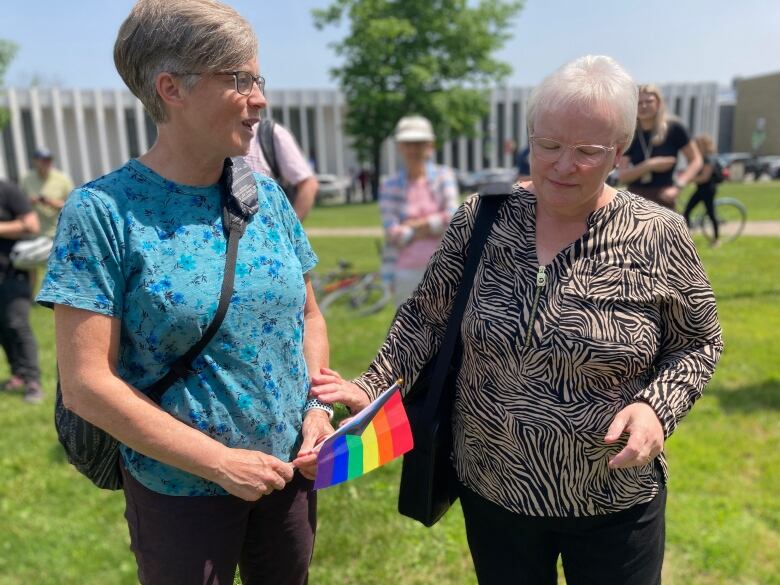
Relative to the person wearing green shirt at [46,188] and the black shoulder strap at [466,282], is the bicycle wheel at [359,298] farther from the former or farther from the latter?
the black shoulder strap at [466,282]

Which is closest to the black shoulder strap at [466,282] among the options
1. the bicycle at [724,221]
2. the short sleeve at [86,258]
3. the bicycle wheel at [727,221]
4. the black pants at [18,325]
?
the short sleeve at [86,258]

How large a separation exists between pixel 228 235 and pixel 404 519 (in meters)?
2.18

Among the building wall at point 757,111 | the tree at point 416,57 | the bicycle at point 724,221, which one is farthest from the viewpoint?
the building wall at point 757,111

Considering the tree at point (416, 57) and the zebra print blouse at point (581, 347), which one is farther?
the tree at point (416, 57)

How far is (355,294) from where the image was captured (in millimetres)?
8188

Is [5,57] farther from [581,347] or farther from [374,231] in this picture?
[581,347]

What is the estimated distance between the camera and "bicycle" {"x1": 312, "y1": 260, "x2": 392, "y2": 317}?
7.84 metres

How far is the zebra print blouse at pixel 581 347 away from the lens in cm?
158

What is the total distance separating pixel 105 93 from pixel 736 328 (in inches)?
2123

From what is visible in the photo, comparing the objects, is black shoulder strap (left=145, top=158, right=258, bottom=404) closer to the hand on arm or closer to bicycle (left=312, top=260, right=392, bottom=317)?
the hand on arm

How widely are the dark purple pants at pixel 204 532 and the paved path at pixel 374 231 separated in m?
12.1

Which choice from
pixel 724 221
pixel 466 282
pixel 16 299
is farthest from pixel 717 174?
pixel 466 282

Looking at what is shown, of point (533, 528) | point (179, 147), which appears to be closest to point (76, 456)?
point (179, 147)

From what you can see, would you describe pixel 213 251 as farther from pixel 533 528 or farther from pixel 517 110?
pixel 517 110
